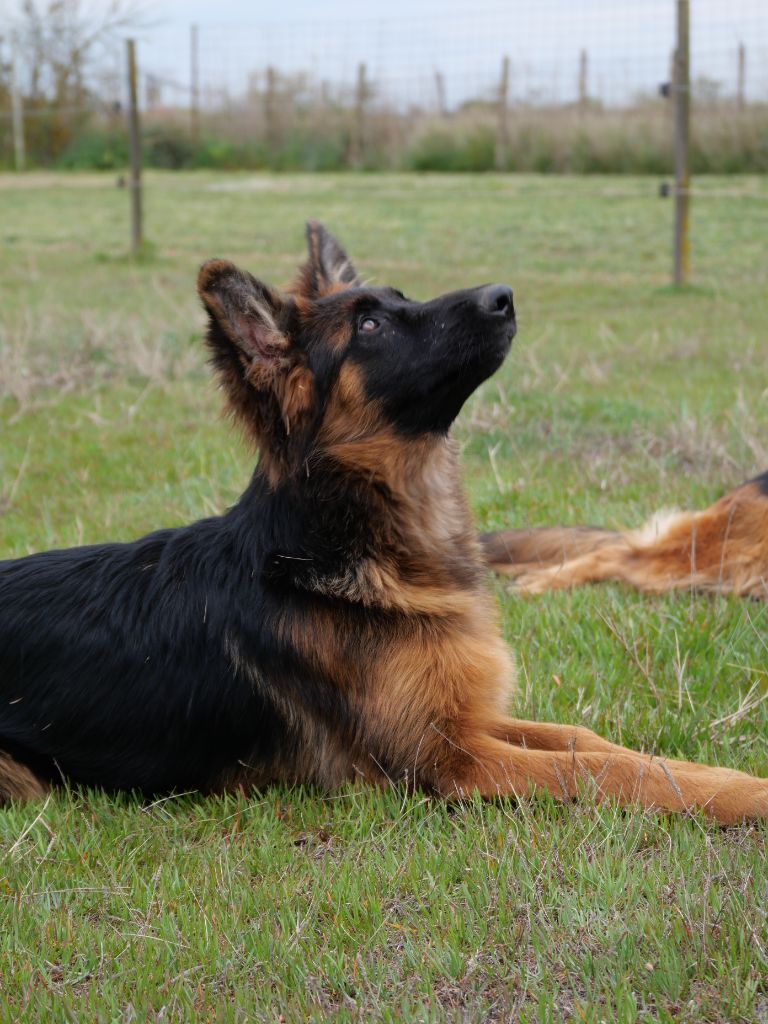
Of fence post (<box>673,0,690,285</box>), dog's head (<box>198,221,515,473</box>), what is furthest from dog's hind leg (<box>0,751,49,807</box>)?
fence post (<box>673,0,690,285</box>)

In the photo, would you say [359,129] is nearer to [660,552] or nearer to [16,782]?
[660,552]

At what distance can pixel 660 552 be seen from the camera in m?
4.93

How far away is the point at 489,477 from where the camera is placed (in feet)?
20.5

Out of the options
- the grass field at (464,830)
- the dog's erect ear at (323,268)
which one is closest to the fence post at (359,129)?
the grass field at (464,830)

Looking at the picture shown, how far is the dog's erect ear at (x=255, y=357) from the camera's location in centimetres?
316

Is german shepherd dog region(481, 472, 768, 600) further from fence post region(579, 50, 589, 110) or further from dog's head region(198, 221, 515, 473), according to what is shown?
fence post region(579, 50, 589, 110)

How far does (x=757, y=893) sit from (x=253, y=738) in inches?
60.1

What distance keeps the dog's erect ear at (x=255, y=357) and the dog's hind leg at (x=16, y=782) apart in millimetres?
1222

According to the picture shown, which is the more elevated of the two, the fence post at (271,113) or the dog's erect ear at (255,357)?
the fence post at (271,113)

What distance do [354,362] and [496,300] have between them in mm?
487

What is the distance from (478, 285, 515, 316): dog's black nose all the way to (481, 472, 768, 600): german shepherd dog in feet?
4.97

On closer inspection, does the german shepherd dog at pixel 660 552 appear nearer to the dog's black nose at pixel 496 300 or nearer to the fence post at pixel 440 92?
the dog's black nose at pixel 496 300

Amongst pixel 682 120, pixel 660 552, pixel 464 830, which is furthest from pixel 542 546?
pixel 682 120

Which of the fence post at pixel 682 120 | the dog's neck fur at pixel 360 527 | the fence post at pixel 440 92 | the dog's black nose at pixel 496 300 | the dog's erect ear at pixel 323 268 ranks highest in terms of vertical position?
the fence post at pixel 440 92
